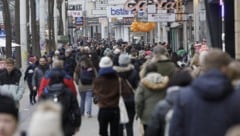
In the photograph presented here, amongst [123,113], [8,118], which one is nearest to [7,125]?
[8,118]

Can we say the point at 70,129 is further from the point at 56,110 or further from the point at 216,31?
the point at 216,31

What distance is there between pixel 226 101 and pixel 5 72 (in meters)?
12.1

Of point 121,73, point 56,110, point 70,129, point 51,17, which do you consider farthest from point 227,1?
point 51,17

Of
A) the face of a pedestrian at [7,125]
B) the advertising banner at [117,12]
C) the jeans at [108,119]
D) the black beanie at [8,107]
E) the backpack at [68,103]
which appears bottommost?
the jeans at [108,119]

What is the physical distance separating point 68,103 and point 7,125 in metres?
5.61

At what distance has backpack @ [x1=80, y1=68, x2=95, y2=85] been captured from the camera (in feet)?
66.8

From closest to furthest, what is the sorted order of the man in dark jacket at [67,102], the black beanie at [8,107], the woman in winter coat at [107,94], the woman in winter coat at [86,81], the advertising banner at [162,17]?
the black beanie at [8,107] < the man in dark jacket at [67,102] < the woman in winter coat at [107,94] < the woman in winter coat at [86,81] < the advertising banner at [162,17]

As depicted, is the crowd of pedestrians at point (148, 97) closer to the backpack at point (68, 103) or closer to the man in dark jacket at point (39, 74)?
the backpack at point (68, 103)

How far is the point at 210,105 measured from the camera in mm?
6863

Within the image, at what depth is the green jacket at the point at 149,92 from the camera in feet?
35.5

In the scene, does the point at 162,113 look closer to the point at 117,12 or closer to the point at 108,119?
the point at 108,119

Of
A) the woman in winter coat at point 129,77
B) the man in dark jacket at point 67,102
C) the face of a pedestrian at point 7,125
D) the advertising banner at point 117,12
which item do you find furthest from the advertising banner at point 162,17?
the face of a pedestrian at point 7,125

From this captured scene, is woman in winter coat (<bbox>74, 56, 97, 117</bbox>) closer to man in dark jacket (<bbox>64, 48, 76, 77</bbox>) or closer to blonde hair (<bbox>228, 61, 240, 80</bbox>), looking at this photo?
man in dark jacket (<bbox>64, 48, 76, 77</bbox>)

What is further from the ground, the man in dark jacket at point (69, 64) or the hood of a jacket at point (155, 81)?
the hood of a jacket at point (155, 81)
